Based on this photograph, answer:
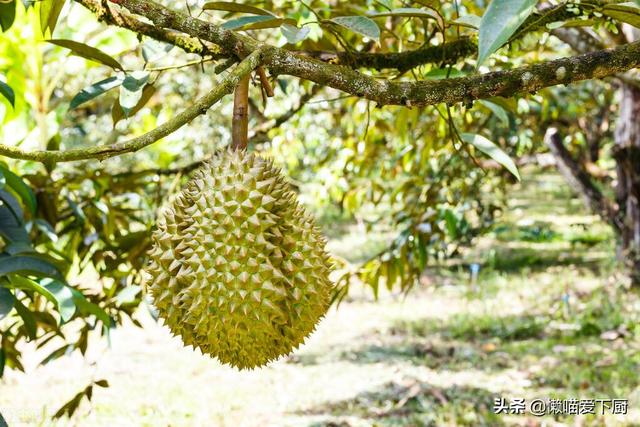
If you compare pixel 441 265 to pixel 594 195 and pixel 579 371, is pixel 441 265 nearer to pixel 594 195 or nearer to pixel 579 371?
pixel 594 195

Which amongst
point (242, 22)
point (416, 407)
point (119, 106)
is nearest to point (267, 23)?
point (242, 22)

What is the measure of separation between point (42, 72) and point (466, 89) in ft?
4.85

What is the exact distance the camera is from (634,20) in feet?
2.58

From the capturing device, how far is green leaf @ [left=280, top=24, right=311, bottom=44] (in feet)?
2.82

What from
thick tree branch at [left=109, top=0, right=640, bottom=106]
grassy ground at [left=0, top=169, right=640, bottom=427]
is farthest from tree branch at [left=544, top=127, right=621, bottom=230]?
thick tree branch at [left=109, top=0, right=640, bottom=106]

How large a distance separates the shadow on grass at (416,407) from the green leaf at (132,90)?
1883mm

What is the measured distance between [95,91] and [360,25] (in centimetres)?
41

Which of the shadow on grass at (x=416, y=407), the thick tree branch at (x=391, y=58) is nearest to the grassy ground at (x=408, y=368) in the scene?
the shadow on grass at (x=416, y=407)

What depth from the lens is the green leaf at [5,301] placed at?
0.99 metres

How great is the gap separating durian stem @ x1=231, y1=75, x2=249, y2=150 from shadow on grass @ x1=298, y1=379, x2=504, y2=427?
1.93 metres

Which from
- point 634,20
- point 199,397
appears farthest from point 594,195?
point 634,20

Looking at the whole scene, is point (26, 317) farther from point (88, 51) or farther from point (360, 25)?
point (360, 25)

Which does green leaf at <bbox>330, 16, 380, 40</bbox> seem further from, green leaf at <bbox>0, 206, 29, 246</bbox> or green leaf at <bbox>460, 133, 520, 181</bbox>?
green leaf at <bbox>0, 206, 29, 246</bbox>

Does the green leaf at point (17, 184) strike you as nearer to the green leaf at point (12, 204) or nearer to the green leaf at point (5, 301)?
the green leaf at point (12, 204)
